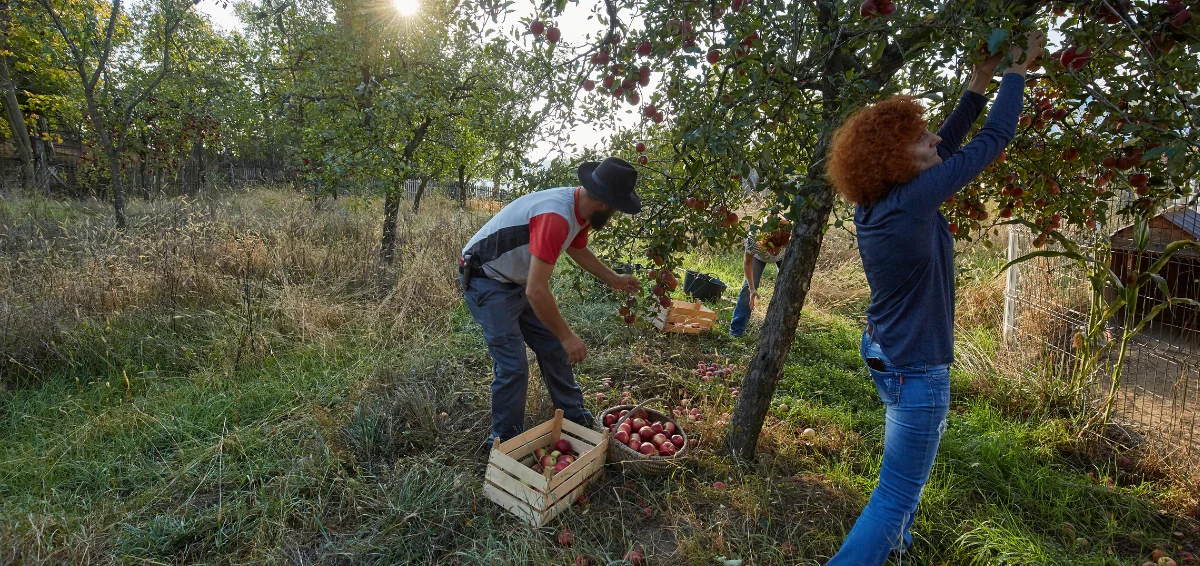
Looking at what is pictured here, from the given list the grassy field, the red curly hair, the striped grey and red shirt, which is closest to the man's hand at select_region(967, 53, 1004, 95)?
the red curly hair

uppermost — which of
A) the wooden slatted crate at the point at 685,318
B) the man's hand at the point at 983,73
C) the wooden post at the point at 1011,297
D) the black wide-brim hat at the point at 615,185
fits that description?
the man's hand at the point at 983,73

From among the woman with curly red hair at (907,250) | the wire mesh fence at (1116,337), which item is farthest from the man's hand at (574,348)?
the wire mesh fence at (1116,337)

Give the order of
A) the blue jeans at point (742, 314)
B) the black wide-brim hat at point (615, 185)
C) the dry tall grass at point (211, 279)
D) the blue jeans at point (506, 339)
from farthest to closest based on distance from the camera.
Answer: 1. the blue jeans at point (742, 314)
2. the dry tall grass at point (211, 279)
3. the blue jeans at point (506, 339)
4. the black wide-brim hat at point (615, 185)

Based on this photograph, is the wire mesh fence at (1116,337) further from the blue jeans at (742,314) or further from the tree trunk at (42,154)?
the tree trunk at (42,154)

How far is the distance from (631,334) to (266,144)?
15075 mm

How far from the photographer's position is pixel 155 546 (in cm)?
230

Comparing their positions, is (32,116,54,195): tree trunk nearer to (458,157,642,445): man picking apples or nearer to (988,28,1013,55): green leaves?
(458,157,642,445): man picking apples

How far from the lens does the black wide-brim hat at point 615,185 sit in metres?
2.47

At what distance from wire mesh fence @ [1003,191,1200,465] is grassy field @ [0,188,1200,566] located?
0.21 m

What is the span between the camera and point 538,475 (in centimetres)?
240

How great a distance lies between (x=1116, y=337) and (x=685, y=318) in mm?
2865

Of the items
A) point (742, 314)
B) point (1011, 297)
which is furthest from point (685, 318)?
point (1011, 297)

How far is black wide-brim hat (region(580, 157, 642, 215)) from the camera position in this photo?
247cm

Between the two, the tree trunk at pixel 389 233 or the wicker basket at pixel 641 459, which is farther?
the tree trunk at pixel 389 233
